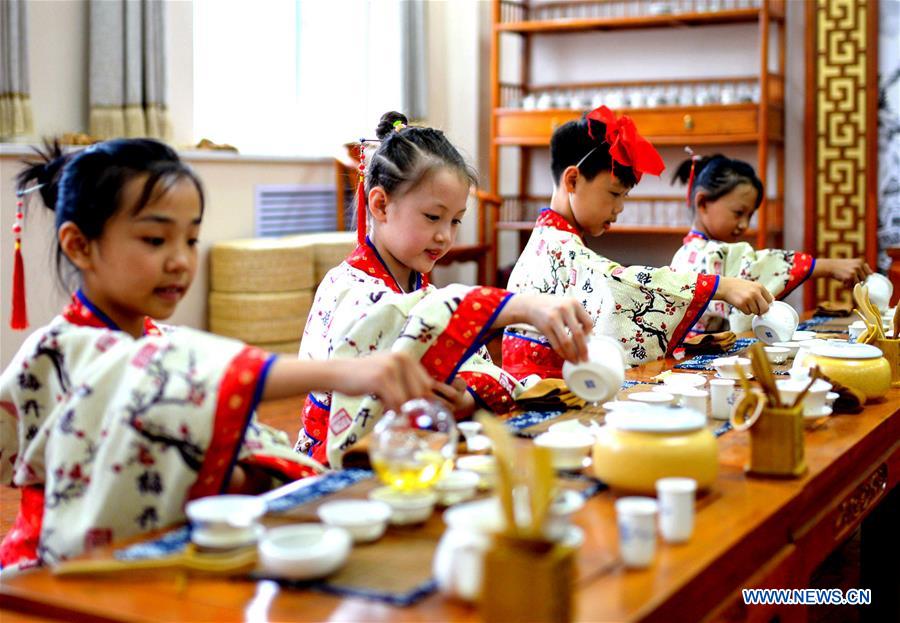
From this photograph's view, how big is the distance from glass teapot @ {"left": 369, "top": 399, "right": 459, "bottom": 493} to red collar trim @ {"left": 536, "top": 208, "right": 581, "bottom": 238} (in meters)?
1.70

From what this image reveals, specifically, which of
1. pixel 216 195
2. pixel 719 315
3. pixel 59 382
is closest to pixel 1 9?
pixel 216 195

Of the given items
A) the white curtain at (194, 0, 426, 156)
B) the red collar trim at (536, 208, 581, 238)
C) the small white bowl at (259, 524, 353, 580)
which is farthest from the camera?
the white curtain at (194, 0, 426, 156)

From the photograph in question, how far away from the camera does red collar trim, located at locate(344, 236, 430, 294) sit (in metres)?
2.29

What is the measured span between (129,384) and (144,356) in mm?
40

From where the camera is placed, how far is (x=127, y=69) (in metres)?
5.29

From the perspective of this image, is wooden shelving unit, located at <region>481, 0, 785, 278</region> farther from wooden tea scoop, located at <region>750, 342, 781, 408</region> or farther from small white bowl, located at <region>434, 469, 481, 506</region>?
small white bowl, located at <region>434, 469, 481, 506</region>

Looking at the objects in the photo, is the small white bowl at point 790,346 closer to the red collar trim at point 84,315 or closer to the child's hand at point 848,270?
the child's hand at point 848,270

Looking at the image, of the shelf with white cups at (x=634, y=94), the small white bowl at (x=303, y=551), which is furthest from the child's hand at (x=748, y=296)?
the shelf with white cups at (x=634, y=94)

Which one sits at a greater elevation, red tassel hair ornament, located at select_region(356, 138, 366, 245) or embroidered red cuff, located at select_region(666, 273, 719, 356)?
red tassel hair ornament, located at select_region(356, 138, 366, 245)

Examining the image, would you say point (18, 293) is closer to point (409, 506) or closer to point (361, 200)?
point (361, 200)

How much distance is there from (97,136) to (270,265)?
102 centimetres

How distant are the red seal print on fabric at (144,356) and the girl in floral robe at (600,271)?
1556 millimetres

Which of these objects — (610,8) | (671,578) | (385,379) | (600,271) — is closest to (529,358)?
(600,271)

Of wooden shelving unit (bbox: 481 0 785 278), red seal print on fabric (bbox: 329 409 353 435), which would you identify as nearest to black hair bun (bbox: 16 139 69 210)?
red seal print on fabric (bbox: 329 409 353 435)
